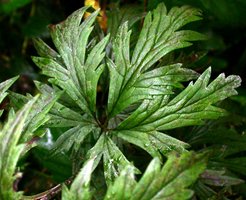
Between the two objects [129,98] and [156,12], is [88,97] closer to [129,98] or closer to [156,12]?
[129,98]

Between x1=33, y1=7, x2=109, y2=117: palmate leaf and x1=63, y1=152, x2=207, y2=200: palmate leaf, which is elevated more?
x1=33, y1=7, x2=109, y2=117: palmate leaf

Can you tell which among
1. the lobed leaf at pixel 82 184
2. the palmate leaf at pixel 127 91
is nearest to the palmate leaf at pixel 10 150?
the lobed leaf at pixel 82 184

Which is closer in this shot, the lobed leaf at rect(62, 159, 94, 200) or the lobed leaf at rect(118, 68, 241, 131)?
the lobed leaf at rect(62, 159, 94, 200)

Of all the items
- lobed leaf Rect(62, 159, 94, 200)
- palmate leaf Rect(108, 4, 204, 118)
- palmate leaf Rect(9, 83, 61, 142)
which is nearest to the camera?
lobed leaf Rect(62, 159, 94, 200)

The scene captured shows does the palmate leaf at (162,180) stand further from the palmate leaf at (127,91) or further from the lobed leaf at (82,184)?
the palmate leaf at (127,91)

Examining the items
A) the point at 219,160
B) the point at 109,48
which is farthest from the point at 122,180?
the point at 109,48

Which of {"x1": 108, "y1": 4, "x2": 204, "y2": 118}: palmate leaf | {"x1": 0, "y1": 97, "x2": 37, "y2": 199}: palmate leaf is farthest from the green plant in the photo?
{"x1": 0, "y1": 97, "x2": 37, "y2": 199}: palmate leaf

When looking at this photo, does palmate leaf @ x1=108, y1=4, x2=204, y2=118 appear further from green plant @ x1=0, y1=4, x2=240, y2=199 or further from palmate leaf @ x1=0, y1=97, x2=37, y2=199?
palmate leaf @ x1=0, y1=97, x2=37, y2=199
